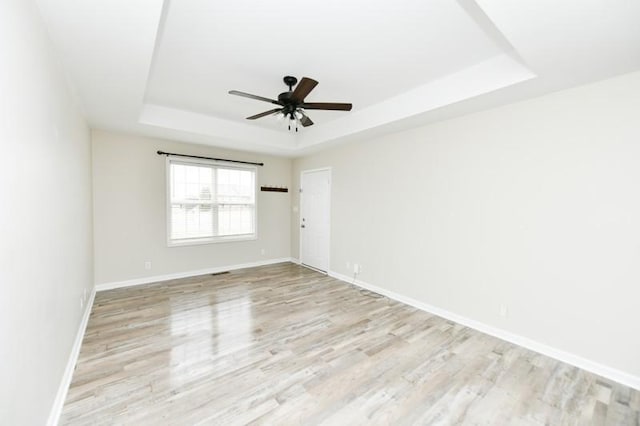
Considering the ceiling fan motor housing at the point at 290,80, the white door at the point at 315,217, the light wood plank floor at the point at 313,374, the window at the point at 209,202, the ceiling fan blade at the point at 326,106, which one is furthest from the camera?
the white door at the point at 315,217

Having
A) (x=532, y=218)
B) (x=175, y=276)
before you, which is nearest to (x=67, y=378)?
(x=175, y=276)

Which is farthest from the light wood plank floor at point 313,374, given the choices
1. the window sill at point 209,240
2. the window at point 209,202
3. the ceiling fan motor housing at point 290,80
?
the ceiling fan motor housing at point 290,80

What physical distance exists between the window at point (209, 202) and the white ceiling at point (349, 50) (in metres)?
1.37

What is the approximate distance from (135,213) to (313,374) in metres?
3.83

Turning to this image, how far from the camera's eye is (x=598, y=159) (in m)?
2.30

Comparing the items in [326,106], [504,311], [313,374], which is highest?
[326,106]

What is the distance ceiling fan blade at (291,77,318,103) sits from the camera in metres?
2.27

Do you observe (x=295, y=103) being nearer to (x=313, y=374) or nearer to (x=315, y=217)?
(x=313, y=374)

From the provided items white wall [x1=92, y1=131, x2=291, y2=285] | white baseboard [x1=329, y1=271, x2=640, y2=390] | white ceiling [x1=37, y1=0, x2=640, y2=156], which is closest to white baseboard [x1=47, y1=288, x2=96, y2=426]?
white wall [x1=92, y1=131, x2=291, y2=285]

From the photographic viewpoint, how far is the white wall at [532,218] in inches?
87.4

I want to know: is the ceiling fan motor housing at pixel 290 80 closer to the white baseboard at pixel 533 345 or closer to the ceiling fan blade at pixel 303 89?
the ceiling fan blade at pixel 303 89

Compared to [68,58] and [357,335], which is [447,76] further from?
[68,58]

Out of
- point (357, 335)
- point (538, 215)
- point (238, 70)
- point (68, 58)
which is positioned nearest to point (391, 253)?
point (357, 335)

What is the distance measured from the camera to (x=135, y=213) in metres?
4.36
